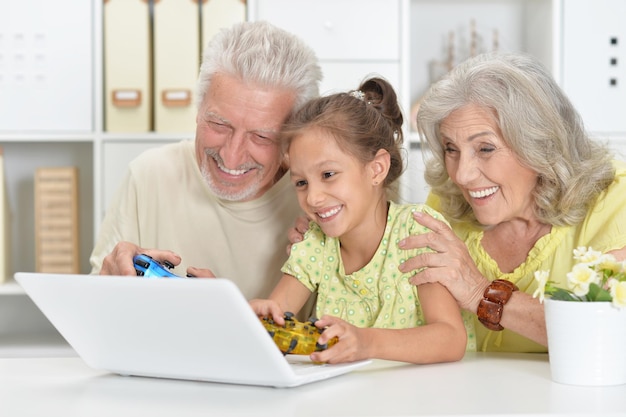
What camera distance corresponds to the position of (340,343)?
1.10m

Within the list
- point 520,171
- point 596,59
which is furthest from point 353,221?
point 596,59

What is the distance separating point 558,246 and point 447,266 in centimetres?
27

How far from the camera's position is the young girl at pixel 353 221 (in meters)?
1.47

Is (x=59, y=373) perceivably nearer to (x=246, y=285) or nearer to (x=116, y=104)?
(x=246, y=285)

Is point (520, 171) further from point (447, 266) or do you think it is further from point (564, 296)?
point (564, 296)

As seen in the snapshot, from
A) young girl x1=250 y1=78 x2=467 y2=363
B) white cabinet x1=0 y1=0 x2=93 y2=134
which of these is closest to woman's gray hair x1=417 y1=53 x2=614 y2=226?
young girl x1=250 y1=78 x2=467 y2=363

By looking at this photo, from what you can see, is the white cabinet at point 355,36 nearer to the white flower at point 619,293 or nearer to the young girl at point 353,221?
the young girl at point 353,221

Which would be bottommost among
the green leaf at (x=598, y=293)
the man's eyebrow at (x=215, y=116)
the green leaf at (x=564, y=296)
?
the green leaf at (x=564, y=296)

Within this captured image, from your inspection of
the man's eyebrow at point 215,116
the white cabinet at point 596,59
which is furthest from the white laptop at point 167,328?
the white cabinet at point 596,59

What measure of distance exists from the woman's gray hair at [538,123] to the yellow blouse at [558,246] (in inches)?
0.9

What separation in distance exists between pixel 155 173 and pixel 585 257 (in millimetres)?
1047

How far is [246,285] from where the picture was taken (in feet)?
5.97

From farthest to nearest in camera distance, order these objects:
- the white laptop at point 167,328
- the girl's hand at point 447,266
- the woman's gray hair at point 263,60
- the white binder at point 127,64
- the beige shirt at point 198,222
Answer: the white binder at point 127,64, the beige shirt at point 198,222, the woman's gray hair at point 263,60, the girl's hand at point 447,266, the white laptop at point 167,328

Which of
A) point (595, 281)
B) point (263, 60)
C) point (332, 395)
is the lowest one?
point (332, 395)
